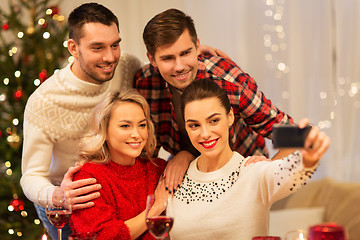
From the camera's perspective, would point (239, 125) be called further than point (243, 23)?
No

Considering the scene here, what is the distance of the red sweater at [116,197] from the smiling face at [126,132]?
8cm

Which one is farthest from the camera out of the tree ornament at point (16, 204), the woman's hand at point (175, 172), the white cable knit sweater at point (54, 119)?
the tree ornament at point (16, 204)

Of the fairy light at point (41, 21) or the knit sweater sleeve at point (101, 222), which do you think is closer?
the knit sweater sleeve at point (101, 222)

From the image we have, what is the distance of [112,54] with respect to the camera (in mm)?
2615

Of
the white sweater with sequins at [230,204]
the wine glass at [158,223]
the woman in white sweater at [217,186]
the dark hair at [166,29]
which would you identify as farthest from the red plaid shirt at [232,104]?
the wine glass at [158,223]

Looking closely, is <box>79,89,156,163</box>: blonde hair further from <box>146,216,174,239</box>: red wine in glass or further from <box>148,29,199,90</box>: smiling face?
<box>146,216,174,239</box>: red wine in glass

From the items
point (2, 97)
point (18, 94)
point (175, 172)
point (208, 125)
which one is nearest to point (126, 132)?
point (175, 172)

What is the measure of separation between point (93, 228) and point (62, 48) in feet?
8.64

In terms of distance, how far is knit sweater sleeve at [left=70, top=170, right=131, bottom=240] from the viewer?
6.81 ft

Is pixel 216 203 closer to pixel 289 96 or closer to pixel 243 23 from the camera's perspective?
pixel 289 96

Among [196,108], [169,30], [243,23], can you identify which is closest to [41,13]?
[243,23]

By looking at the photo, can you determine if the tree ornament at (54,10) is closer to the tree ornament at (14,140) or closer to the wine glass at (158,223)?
the tree ornament at (14,140)

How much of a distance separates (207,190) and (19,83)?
269 cm

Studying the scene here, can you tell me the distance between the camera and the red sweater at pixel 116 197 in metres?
→ 2.10
